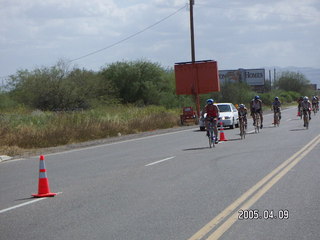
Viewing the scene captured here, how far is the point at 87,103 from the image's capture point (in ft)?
169

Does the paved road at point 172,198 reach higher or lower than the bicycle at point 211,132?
lower

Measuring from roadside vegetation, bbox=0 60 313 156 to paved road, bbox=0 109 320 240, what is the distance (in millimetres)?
9469

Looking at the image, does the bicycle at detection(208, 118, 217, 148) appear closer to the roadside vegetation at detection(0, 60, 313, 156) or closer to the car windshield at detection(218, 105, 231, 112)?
the roadside vegetation at detection(0, 60, 313, 156)

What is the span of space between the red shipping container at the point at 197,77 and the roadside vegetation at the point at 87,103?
7.82 ft

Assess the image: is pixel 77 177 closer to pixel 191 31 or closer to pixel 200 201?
pixel 200 201

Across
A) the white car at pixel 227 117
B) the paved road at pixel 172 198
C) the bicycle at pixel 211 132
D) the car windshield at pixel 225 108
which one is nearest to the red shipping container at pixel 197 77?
the car windshield at pixel 225 108

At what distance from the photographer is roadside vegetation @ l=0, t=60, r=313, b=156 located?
27.6 metres

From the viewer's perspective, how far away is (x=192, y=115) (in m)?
42.1

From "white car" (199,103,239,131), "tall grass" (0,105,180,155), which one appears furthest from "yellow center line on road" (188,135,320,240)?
"white car" (199,103,239,131)

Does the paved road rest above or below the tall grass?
below
